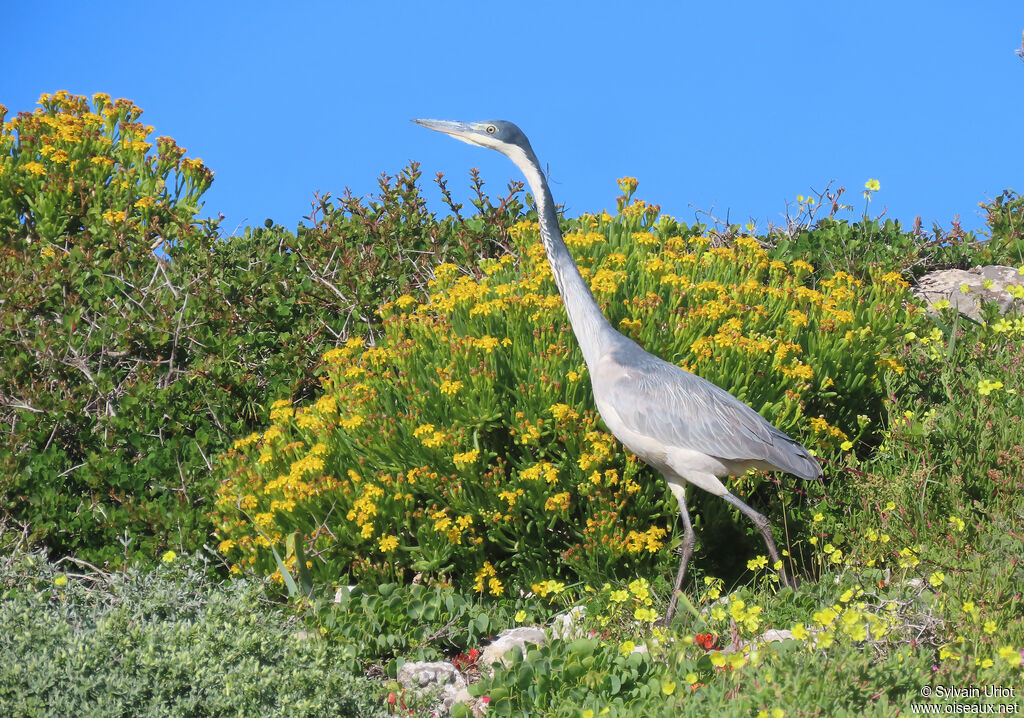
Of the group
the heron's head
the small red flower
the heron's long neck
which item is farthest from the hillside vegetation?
the heron's head

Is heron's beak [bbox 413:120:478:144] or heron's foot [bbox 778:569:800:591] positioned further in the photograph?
heron's beak [bbox 413:120:478:144]

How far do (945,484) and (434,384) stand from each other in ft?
10.3

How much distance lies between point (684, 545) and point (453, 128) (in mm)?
2915

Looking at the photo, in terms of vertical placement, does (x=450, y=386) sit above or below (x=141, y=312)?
below

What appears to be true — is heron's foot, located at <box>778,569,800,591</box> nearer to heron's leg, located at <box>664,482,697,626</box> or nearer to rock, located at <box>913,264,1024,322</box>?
heron's leg, located at <box>664,482,697,626</box>

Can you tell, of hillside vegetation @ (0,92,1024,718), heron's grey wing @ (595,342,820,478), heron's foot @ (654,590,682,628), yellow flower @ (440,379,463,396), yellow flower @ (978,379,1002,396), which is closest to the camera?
hillside vegetation @ (0,92,1024,718)

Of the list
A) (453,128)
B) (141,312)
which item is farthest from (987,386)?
(141,312)

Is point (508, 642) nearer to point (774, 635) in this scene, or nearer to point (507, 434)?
point (774, 635)

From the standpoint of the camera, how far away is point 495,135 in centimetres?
630

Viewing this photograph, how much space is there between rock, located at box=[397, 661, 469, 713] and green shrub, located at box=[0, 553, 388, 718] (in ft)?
0.76

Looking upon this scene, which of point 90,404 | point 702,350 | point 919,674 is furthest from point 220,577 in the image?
point 919,674

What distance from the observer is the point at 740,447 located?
17.9ft

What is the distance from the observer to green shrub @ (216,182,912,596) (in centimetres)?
586

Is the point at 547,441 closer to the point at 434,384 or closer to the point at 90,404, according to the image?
the point at 434,384
